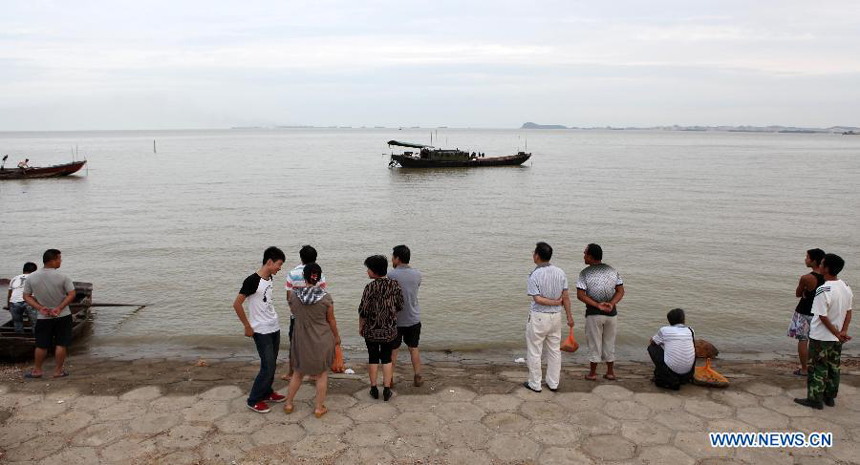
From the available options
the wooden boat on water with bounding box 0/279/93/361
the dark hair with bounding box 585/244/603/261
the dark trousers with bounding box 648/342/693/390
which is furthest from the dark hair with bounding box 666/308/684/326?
the wooden boat on water with bounding box 0/279/93/361

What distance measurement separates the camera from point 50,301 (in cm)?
671

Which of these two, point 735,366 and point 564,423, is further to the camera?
point 735,366

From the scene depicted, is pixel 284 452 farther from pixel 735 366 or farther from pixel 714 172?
pixel 714 172

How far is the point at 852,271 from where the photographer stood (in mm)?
15523

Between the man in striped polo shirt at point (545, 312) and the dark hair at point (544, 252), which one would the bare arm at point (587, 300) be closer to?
the man in striped polo shirt at point (545, 312)

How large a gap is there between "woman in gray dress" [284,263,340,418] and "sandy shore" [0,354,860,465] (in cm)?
50

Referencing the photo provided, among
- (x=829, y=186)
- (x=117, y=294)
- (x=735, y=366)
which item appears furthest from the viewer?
(x=829, y=186)

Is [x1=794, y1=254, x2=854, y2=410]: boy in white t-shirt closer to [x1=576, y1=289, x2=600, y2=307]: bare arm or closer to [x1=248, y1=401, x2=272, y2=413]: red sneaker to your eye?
[x1=576, y1=289, x2=600, y2=307]: bare arm

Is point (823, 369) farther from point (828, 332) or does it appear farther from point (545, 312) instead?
point (545, 312)

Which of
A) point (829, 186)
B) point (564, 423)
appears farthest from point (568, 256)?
point (829, 186)

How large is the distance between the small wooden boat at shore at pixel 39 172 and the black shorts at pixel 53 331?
4272 centimetres

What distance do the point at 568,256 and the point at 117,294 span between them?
12.3m

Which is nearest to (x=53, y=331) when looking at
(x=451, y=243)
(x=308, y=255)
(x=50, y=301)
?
(x=50, y=301)

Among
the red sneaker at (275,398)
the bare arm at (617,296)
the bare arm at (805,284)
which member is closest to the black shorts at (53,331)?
the red sneaker at (275,398)
